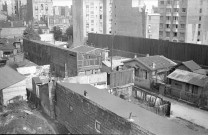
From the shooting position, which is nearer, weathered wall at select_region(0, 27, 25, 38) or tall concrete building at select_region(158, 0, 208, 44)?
tall concrete building at select_region(158, 0, 208, 44)

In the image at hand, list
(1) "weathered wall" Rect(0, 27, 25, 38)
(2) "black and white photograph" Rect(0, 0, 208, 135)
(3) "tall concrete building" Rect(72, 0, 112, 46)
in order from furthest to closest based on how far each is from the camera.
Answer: (3) "tall concrete building" Rect(72, 0, 112, 46) → (1) "weathered wall" Rect(0, 27, 25, 38) → (2) "black and white photograph" Rect(0, 0, 208, 135)

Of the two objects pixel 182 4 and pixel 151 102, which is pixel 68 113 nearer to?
pixel 151 102

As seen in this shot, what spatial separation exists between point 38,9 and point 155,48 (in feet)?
198

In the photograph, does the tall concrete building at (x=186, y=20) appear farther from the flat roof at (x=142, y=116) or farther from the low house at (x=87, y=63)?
the flat roof at (x=142, y=116)

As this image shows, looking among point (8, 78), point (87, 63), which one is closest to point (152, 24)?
point (87, 63)

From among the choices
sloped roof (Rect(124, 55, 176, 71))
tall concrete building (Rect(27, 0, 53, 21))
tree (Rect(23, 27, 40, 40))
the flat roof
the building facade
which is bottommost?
the flat roof

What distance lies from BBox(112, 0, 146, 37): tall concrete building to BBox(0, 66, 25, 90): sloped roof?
35.0 m

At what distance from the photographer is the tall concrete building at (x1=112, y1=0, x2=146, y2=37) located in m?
50.8

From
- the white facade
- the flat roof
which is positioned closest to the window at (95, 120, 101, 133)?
the flat roof

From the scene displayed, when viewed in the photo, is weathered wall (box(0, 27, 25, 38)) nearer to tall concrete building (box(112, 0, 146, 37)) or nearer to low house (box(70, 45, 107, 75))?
tall concrete building (box(112, 0, 146, 37))

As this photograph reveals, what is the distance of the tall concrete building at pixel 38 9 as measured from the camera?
8594 cm

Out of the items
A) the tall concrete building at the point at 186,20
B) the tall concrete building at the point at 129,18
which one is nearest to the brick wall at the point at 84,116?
the tall concrete building at the point at 129,18

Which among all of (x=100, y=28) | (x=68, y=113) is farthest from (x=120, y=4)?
(x=68, y=113)

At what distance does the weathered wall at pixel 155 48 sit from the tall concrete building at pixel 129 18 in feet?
21.7
